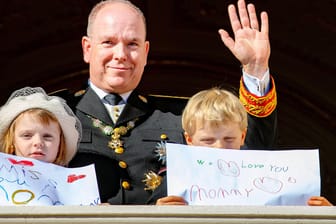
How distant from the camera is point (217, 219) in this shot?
400 centimetres

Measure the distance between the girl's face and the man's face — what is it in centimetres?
45

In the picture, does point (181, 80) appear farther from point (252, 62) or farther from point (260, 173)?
point (260, 173)

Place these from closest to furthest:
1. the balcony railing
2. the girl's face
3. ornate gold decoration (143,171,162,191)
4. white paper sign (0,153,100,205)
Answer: the balcony railing
white paper sign (0,153,100,205)
the girl's face
ornate gold decoration (143,171,162,191)

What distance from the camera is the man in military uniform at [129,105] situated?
4.79 metres

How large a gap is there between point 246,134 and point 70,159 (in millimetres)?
580

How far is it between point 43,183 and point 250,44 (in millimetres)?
965

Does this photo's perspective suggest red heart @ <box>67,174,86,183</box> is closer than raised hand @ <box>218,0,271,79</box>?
Yes

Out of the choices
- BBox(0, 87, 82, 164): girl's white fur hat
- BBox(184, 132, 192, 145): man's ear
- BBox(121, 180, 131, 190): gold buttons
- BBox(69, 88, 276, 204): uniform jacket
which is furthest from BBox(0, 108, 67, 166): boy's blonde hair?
BBox(184, 132, 192, 145): man's ear

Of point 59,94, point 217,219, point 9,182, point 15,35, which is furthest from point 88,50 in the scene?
point 15,35

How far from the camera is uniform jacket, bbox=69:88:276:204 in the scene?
4.75 meters

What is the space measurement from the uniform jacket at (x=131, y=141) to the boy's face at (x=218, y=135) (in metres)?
0.28

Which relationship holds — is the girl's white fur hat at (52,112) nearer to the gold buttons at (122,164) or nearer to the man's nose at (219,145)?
the gold buttons at (122,164)

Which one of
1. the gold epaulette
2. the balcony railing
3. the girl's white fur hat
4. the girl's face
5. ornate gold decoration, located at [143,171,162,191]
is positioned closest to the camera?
the balcony railing

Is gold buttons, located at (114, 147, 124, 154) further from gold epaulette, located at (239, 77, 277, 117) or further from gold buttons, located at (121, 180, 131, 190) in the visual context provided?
gold epaulette, located at (239, 77, 277, 117)
